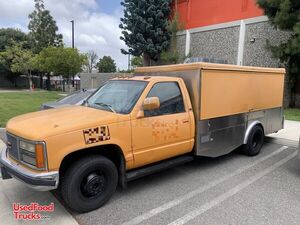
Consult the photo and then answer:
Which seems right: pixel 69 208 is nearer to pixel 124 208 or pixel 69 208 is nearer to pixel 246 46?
pixel 124 208

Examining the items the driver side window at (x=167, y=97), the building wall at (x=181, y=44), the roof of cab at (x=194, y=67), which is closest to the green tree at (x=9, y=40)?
the building wall at (x=181, y=44)

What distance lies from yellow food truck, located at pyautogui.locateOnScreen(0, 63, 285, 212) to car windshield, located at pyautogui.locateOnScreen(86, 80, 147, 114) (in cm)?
2

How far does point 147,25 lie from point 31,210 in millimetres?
21825

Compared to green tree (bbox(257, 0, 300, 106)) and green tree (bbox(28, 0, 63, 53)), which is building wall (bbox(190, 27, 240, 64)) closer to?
green tree (bbox(257, 0, 300, 106))

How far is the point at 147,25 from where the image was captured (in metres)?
24.0

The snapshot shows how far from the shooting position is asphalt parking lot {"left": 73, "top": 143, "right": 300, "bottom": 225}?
3846 millimetres

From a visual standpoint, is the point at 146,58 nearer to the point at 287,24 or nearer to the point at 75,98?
the point at 287,24

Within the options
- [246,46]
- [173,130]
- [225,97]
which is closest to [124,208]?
[173,130]

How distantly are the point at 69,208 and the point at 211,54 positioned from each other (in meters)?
19.6

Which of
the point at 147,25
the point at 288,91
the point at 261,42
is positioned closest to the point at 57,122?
the point at 288,91

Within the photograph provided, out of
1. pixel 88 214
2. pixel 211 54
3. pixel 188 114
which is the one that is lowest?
pixel 88 214

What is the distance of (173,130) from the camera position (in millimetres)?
4879

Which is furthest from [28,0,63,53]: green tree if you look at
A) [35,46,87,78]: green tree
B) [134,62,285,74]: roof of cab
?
[134,62,285,74]: roof of cab

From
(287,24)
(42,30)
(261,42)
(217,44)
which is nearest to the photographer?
(287,24)
